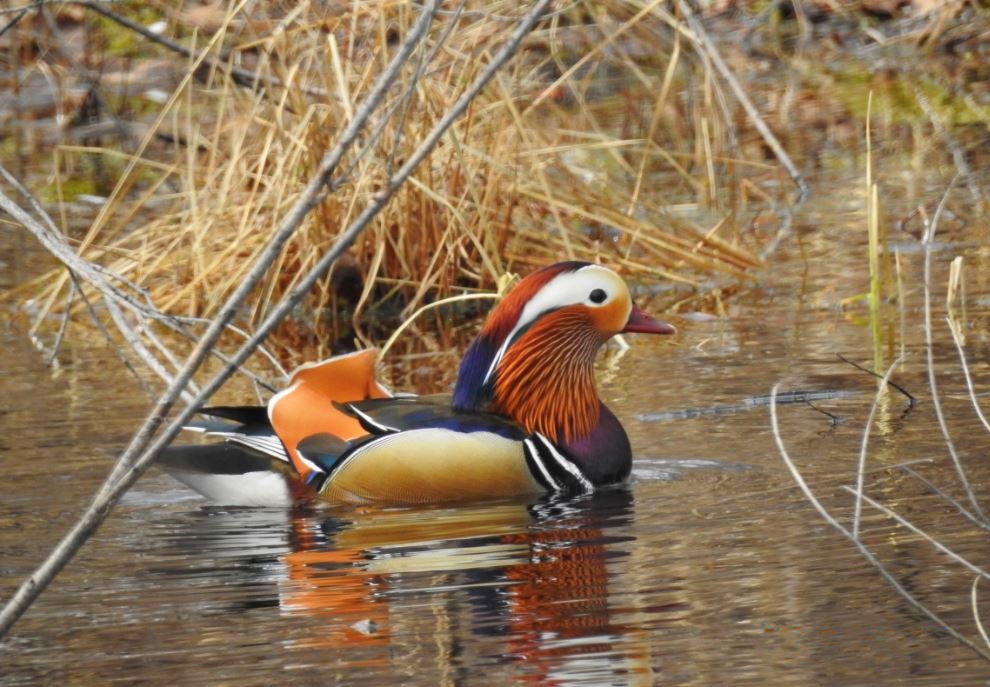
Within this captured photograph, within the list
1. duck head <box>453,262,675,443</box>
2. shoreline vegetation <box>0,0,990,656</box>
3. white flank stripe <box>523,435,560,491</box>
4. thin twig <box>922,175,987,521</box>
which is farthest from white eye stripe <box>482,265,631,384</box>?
thin twig <box>922,175,987,521</box>

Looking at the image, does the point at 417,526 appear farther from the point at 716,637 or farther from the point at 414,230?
the point at 414,230

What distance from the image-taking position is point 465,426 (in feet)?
19.3

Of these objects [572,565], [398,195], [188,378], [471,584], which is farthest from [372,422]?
[398,195]

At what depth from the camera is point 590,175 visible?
→ 10.3m

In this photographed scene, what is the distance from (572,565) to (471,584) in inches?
12.2

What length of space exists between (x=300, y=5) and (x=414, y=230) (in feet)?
4.24

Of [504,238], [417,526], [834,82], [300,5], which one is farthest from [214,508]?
[834,82]

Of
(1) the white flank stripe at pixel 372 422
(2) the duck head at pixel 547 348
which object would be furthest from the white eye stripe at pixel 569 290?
(1) the white flank stripe at pixel 372 422

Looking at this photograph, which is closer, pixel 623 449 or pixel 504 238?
pixel 623 449

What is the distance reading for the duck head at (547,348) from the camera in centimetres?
626

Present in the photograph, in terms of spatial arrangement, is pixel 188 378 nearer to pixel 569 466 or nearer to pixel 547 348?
pixel 569 466

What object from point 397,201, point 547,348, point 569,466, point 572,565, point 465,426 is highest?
point 397,201

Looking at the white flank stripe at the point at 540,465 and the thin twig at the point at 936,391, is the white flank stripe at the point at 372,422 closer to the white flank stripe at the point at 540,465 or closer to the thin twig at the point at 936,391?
the white flank stripe at the point at 540,465

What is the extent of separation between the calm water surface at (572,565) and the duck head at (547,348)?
308 millimetres
